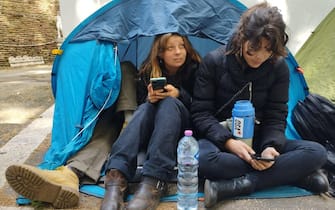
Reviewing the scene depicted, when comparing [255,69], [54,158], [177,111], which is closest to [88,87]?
[54,158]

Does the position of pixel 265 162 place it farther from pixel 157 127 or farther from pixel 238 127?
pixel 157 127

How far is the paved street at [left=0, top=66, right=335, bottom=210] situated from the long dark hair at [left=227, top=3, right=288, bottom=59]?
69 centimetres

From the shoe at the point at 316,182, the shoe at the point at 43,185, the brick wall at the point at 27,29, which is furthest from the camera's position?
the brick wall at the point at 27,29

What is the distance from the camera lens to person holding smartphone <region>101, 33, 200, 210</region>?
159cm

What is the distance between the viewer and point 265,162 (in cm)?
157

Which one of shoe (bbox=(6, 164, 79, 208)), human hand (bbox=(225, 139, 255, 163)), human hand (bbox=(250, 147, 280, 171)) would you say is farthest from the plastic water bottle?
shoe (bbox=(6, 164, 79, 208))

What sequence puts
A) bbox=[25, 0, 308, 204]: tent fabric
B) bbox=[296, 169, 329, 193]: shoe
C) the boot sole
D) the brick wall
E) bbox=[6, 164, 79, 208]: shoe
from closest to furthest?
bbox=[6, 164, 79, 208]: shoe
the boot sole
bbox=[296, 169, 329, 193]: shoe
bbox=[25, 0, 308, 204]: tent fabric
the brick wall

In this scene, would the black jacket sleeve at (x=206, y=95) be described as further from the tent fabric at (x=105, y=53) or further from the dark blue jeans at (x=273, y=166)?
the tent fabric at (x=105, y=53)

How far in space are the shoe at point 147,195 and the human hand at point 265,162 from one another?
0.42m

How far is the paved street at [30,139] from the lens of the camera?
164 cm

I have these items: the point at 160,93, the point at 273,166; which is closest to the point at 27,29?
the point at 160,93

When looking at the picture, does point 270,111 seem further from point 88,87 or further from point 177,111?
point 88,87

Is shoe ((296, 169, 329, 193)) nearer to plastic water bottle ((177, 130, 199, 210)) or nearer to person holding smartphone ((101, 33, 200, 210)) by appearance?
plastic water bottle ((177, 130, 199, 210))

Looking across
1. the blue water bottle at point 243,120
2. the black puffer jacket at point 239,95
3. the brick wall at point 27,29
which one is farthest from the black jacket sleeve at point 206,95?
the brick wall at point 27,29
